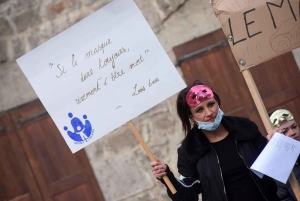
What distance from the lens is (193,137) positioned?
3.15 metres

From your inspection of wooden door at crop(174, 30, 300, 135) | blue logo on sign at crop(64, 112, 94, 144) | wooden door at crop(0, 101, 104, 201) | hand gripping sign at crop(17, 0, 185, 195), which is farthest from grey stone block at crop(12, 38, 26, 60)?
blue logo on sign at crop(64, 112, 94, 144)

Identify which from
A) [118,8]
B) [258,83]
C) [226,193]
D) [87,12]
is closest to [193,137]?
[226,193]

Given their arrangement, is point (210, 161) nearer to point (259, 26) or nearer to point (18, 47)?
point (259, 26)

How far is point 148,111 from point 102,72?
7.00 feet

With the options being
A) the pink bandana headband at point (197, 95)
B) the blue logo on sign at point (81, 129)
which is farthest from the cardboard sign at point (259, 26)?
the blue logo on sign at point (81, 129)

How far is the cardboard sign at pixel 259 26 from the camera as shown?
3031mm

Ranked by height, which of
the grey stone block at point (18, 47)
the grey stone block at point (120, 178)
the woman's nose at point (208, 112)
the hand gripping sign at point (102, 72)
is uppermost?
the grey stone block at point (18, 47)

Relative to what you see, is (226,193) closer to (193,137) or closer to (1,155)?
(193,137)

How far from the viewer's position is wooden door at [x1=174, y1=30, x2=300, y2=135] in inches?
204

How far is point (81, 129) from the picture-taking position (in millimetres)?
3258

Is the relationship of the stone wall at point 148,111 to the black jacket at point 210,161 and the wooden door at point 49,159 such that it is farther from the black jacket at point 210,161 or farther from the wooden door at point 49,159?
the black jacket at point 210,161

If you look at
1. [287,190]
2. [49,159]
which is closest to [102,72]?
[287,190]

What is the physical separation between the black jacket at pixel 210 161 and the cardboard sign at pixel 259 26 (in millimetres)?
328

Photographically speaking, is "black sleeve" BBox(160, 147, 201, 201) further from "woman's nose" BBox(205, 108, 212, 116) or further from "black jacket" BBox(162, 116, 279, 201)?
"woman's nose" BBox(205, 108, 212, 116)
